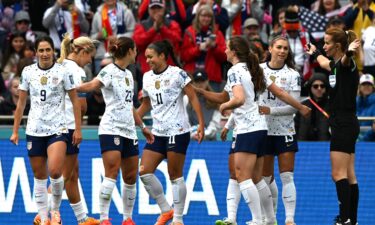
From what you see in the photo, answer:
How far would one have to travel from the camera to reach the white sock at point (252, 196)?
1483 cm

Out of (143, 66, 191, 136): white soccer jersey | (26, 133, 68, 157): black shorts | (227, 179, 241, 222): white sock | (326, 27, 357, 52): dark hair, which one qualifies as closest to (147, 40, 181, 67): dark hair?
(143, 66, 191, 136): white soccer jersey

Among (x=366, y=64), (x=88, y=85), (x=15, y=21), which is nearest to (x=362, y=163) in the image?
(x=366, y=64)

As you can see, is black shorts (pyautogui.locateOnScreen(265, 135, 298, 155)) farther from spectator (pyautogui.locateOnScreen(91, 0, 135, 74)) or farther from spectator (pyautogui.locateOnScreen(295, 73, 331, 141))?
spectator (pyautogui.locateOnScreen(91, 0, 135, 74))

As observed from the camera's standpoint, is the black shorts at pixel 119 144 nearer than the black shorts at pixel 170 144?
Yes

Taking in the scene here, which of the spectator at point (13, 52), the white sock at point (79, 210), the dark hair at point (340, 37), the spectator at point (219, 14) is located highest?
the spectator at point (219, 14)

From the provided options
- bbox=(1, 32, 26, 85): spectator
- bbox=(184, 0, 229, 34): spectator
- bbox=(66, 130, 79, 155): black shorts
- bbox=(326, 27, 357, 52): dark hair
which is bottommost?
bbox=(66, 130, 79, 155): black shorts

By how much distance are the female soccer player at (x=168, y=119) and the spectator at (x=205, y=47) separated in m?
4.10

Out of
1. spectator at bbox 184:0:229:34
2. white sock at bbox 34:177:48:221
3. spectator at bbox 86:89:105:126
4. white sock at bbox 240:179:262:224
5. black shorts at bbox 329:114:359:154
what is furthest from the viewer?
spectator at bbox 184:0:229:34

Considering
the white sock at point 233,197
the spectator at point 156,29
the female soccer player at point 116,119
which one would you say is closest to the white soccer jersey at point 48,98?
the female soccer player at point 116,119

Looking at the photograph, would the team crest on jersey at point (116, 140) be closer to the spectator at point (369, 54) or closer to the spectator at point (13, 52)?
the spectator at point (13, 52)

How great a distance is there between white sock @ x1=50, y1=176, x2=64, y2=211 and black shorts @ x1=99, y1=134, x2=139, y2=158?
0.66 metres

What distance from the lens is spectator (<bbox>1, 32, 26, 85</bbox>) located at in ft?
68.2

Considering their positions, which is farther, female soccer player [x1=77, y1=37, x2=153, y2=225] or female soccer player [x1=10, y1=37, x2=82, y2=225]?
female soccer player [x1=77, y1=37, x2=153, y2=225]

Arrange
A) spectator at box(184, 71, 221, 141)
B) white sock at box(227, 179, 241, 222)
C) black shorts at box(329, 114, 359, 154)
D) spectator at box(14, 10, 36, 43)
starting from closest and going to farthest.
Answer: black shorts at box(329, 114, 359, 154), white sock at box(227, 179, 241, 222), spectator at box(184, 71, 221, 141), spectator at box(14, 10, 36, 43)
